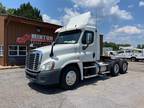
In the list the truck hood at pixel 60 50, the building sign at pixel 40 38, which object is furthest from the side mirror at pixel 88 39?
the building sign at pixel 40 38

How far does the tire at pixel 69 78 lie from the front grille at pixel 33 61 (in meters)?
1.15

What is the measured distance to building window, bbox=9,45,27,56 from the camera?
68.7ft

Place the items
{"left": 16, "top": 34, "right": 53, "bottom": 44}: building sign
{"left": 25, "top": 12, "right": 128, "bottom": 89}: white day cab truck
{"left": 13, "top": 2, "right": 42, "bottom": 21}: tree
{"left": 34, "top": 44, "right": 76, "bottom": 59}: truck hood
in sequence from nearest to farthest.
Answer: {"left": 25, "top": 12, "right": 128, "bottom": 89}: white day cab truck → {"left": 34, "top": 44, "right": 76, "bottom": 59}: truck hood → {"left": 16, "top": 34, "right": 53, "bottom": 44}: building sign → {"left": 13, "top": 2, "right": 42, "bottom": 21}: tree

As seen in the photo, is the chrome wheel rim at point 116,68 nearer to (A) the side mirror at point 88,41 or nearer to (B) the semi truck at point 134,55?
(A) the side mirror at point 88,41

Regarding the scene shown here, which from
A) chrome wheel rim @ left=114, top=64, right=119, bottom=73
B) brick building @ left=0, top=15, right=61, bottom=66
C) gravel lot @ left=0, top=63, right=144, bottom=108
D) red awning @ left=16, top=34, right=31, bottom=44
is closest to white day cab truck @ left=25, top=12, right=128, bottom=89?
gravel lot @ left=0, top=63, right=144, bottom=108

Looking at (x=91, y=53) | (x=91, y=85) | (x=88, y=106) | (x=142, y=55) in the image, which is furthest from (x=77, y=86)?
(x=142, y=55)

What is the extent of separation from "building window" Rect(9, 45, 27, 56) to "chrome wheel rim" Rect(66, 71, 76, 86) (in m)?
12.9

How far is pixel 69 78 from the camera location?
9328mm

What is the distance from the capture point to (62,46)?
9.59m

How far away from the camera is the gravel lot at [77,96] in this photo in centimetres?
721

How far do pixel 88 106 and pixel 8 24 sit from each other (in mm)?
15629

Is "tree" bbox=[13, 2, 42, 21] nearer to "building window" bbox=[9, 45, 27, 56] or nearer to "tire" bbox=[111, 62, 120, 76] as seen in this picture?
"building window" bbox=[9, 45, 27, 56]

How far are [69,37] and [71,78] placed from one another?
2.09 m

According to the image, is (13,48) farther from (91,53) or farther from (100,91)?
(100,91)
